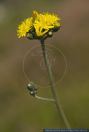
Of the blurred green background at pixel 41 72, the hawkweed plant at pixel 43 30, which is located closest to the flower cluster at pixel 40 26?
the hawkweed plant at pixel 43 30

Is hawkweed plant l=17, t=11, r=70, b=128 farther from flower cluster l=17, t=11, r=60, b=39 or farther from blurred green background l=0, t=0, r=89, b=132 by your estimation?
blurred green background l=0, t=0, r=89, b=132

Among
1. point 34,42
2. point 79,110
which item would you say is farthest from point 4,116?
point 34,42

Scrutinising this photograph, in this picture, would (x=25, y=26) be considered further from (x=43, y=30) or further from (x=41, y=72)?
(x=41, y=72)

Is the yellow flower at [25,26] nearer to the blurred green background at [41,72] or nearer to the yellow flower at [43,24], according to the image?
the yellow flower at [43,24]

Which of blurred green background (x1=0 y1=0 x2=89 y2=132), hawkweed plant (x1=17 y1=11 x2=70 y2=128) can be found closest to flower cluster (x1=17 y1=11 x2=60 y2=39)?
hawkweed plant (x1=17 y1=11 x2=70 y2=128)

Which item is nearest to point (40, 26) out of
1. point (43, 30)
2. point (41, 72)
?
point (43, 30)
